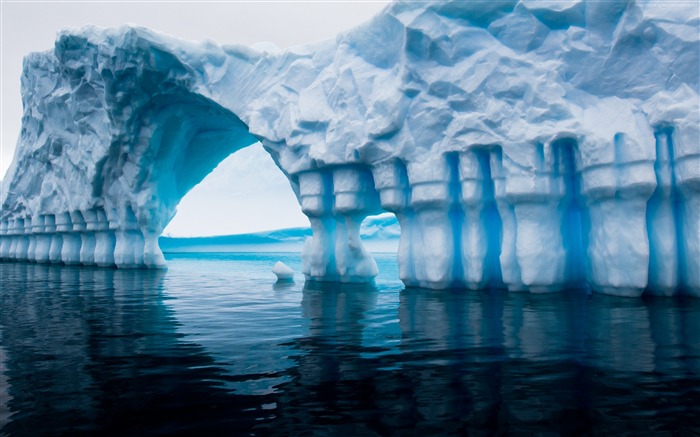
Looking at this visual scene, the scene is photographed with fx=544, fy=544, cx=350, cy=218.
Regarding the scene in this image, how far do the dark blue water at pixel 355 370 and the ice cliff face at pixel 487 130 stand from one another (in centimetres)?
169

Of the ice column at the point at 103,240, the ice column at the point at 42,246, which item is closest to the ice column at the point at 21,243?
the ice column at the point at 42,246

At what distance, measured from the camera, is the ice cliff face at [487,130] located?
25.6ft

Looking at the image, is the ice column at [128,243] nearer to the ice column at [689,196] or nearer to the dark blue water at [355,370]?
the dark blue water at [355,370]

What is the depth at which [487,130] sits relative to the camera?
29.8 feet

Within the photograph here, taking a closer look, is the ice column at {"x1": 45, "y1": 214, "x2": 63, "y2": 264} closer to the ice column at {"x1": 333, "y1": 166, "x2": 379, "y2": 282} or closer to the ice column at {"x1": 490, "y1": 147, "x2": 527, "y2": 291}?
the ice column at {"x1": 333, "y1": 166, "x2": 379, "y2": 282}

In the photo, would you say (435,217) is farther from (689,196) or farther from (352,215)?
(689,196)

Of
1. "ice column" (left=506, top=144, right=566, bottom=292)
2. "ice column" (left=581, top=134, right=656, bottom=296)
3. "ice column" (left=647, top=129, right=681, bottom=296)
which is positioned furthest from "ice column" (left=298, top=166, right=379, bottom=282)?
"ice column" (left=647, top=129, right=681, bottom=296)

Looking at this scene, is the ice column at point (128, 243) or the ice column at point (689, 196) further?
the ice column at point (128, 243)

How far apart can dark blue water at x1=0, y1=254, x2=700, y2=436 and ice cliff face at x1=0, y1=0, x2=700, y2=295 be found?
5.54ft

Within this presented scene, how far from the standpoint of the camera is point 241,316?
259 inches

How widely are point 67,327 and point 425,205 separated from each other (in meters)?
6.06

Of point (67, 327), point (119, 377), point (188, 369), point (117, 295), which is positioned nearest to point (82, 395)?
point (119, 377)

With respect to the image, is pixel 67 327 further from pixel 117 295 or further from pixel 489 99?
pixel 489 99

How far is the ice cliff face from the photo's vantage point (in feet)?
25.6
